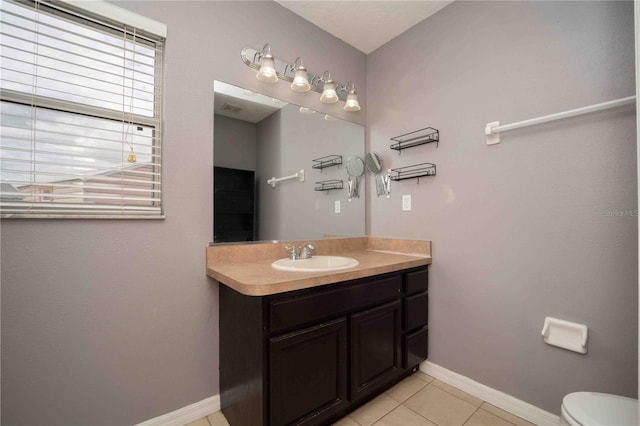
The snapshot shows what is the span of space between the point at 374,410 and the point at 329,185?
4.93ft

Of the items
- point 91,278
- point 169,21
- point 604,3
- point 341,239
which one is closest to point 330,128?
point 341,239

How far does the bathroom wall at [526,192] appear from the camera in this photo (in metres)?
1.27

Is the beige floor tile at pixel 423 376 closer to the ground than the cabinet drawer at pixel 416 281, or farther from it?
closer to the ground

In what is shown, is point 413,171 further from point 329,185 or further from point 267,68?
point 267,68

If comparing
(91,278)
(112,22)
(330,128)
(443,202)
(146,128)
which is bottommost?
(91,278)

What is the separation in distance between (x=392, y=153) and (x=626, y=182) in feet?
4.25

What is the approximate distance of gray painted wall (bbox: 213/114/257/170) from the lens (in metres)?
1.61

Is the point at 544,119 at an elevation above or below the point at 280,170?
above

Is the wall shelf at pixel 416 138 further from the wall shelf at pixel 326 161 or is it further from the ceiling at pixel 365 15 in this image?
the ceiling at pixel 365 15

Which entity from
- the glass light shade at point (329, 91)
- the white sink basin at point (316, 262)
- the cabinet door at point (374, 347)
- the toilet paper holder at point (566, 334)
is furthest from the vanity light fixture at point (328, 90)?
the toilet paper holder at point (566, 334)

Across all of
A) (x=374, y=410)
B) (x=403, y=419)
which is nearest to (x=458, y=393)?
(x=403, y=419)

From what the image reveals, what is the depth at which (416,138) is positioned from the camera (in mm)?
1977

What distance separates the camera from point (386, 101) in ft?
7.39

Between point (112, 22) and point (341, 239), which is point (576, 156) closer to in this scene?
point (341, 239)
